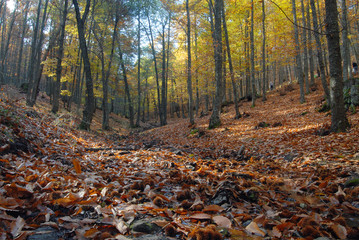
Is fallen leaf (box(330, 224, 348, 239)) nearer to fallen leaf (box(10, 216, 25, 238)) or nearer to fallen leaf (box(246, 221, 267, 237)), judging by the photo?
fallen leaf (box(246, 221, 267, 237))

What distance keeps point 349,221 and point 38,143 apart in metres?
4.83

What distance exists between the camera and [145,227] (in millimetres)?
1596

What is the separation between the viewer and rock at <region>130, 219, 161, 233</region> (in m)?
1.57

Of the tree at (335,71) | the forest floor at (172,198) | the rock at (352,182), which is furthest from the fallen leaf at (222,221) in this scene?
the tree at (335,71)

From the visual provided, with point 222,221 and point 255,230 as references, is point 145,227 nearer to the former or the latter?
point 222,221

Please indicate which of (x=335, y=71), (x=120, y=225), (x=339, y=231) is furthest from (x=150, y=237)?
(x=335, y=71)

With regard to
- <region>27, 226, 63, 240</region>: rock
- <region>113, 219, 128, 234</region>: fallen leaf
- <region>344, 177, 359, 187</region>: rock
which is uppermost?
<region>27, 226, 63, 240</region>: rock

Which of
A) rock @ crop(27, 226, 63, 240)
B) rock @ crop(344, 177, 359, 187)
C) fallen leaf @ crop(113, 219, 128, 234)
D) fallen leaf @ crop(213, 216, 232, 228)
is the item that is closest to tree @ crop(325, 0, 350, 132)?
rock @ crop(344, 177, 359, 187)

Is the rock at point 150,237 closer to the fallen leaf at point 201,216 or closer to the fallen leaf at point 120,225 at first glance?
the fallen leaf at point 120,225

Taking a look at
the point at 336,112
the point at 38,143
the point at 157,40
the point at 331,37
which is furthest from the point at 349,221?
the point at 157,40

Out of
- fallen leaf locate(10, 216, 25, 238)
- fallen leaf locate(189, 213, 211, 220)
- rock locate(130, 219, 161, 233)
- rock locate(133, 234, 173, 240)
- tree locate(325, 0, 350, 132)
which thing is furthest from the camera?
tree locate(325, 0, 350, 132)

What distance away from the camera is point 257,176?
3359mm

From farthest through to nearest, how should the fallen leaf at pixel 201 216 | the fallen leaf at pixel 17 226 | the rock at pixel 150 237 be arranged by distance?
1. the fallen leaf at pixel 201 216
2. the rock at pixel 150 237
3. the fallen leaf at pixel 17 226

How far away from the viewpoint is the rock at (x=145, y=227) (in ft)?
5.15
